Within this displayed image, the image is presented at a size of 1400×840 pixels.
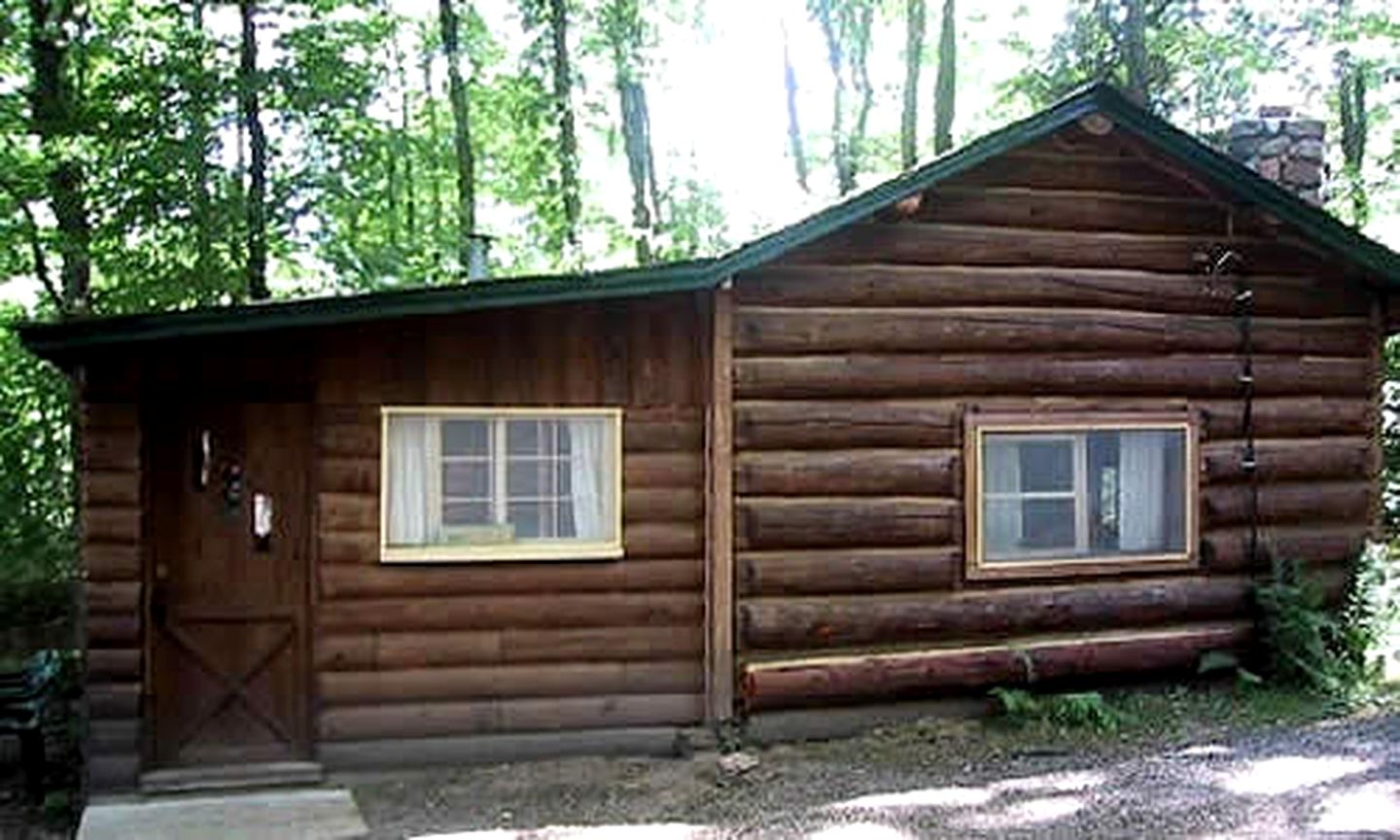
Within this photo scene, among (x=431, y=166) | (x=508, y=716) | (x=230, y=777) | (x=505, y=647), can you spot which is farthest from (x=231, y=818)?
(x=431, y=166)

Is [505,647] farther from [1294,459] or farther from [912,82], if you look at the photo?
[912,82]

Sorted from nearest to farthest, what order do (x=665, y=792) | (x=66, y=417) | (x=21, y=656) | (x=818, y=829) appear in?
1. (x=818, y=829)
2. (x=665, y=792)
3. (x=21, y=656)
4. (x=66, y=417)

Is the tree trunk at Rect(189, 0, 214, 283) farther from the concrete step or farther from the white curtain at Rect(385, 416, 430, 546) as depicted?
the concrete step

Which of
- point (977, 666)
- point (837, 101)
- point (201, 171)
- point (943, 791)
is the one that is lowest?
point (943, 791)

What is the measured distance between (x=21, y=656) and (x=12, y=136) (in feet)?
19.0

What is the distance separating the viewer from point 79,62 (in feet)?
50.8

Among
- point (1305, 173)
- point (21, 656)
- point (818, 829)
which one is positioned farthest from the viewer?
point (21, 656)

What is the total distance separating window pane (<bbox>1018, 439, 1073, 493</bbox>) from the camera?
8.84m

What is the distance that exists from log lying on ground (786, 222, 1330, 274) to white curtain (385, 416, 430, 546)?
264 cm

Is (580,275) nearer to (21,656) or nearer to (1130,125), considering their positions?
(1130,125)

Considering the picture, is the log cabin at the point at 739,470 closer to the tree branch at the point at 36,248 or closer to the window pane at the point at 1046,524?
the window pane at the point at 1046,524

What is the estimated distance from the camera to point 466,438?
26.0 ft

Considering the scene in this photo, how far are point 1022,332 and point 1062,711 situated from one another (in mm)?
2571

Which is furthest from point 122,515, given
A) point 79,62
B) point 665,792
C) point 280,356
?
point 79,62
